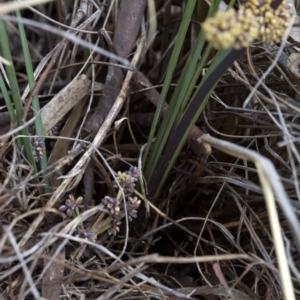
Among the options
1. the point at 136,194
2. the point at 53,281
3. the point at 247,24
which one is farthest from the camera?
the point at 136,194

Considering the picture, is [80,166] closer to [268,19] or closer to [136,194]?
[136,194]

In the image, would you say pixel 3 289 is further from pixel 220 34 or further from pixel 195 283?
pixel 220 34

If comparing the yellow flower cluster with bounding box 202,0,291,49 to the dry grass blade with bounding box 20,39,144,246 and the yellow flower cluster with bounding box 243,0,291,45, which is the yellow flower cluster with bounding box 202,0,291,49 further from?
the dry grass blade with bounding box 20,39,144,246

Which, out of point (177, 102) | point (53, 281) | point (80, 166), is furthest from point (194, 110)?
point (53, 281)

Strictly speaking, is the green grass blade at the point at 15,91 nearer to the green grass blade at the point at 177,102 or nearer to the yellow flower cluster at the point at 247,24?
the green grass blade at the point at 177,102

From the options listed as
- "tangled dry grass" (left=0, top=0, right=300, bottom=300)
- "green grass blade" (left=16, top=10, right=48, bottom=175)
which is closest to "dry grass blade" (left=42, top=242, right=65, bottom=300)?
"tangled dry grass" (left=0, top=0, right=300, bottom=300)

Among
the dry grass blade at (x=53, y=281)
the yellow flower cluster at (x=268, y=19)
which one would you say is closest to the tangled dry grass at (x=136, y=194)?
the dry grass blade at (x=53, y=281)
